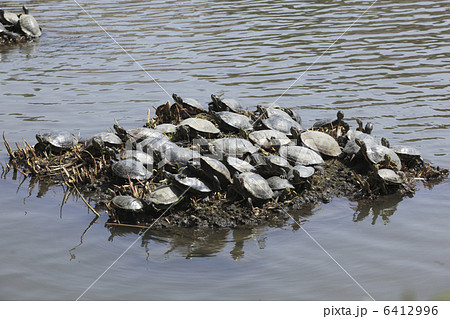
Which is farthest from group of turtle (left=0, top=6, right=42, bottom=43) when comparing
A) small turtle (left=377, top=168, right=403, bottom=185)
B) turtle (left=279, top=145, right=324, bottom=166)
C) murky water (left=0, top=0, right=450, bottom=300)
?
small turtle (left=377, top=168, right=403, bottom=185)

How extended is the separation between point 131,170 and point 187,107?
227 cm

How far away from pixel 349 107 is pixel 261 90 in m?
1.70

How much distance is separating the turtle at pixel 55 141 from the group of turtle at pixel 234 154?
0.01 m

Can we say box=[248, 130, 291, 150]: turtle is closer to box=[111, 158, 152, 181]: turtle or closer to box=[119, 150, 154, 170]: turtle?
box=[119, 150, 154, 170]: turtle

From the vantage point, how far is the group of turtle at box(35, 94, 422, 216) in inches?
229

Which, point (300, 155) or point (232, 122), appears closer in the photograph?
point (300, 155)

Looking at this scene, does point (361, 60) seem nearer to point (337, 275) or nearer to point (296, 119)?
point (296, 119)

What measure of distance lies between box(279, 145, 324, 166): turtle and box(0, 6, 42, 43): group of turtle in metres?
10.4

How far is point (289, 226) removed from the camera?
18.5 feet

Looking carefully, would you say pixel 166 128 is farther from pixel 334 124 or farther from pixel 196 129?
pixel 334 124

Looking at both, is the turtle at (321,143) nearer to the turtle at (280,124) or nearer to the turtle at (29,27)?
the turtle at (280,124)

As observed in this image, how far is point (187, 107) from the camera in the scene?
27.0 feet

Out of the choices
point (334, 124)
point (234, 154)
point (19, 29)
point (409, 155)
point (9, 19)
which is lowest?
point (409, 155)

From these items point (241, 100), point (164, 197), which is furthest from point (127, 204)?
point (241, 100)
